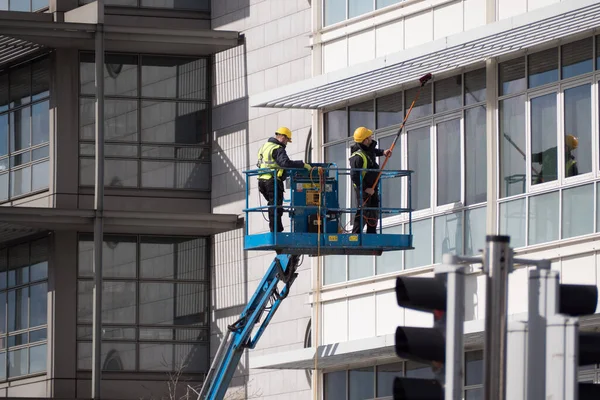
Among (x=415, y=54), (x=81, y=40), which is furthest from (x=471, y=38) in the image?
(x=81, y=40)

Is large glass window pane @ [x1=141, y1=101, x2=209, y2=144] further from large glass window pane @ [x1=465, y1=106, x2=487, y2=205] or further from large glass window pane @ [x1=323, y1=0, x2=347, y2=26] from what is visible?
large glass window pane @ [x1=465, y1=106, x2=487, y2=205]

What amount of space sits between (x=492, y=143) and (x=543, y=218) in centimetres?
164

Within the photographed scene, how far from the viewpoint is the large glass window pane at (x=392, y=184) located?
2492 cm

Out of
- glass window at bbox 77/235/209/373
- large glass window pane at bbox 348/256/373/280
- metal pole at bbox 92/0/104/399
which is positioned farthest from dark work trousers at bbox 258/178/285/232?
glass window at bbox 77/235/209/373

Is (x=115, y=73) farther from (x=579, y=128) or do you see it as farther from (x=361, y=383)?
(x=579, y=128)

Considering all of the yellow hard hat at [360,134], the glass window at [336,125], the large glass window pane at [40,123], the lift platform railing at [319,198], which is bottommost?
the lift platform railing at [319,198]

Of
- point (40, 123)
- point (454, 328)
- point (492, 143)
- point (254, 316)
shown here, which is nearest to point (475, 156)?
point (492, 143)

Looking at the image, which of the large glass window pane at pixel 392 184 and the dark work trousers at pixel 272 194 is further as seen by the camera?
the large glass window pane at pixel 392 184

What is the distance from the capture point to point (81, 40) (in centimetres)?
3183

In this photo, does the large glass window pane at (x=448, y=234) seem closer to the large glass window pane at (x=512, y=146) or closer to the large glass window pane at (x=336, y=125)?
the large glass window pane at (x=512, y=146)

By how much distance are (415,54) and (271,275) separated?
13.5 ft

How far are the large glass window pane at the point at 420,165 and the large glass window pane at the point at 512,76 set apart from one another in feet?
6.33

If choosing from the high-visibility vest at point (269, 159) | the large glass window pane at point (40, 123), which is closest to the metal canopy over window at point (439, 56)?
the high-visibility vest at point (269, 159)

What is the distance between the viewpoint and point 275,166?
22.0 m
